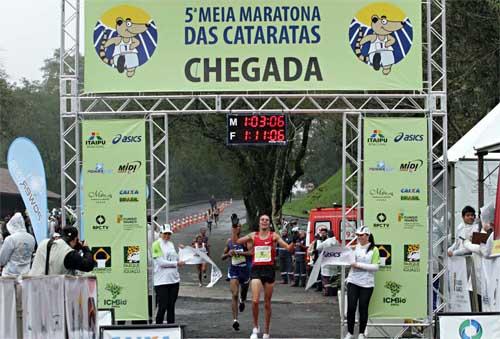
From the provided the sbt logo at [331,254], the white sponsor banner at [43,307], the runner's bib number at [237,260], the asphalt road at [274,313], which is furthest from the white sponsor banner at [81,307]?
the runner's bib number at [237,260]

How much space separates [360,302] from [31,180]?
6.66 m

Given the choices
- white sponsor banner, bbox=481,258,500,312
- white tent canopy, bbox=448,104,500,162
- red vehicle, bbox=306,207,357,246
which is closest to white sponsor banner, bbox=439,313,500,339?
white sponsor banner, bbox=481,258,500,312

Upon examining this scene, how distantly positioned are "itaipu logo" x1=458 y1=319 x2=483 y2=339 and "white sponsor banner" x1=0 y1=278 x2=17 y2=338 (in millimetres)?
5340

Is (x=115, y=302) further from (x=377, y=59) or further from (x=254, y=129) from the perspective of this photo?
(x=377, y=59)

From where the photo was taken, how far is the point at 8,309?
10.3 m

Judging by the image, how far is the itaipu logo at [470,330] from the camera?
1200cm

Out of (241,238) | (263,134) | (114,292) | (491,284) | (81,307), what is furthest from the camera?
(241,238)

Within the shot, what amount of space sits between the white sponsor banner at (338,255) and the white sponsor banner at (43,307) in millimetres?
5626

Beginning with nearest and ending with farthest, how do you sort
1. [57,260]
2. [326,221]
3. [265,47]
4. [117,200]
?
1. [57,260]
2. [265,47]
3. [117,200]
4. [326,221]

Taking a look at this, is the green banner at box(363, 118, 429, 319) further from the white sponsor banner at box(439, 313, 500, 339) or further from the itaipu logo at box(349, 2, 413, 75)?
the white sponsor banner at box(439, 313, 500, 339)

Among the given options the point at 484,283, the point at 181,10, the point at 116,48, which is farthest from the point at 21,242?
the point at 484,283

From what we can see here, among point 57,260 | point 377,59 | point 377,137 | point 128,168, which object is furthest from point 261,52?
point 57,260

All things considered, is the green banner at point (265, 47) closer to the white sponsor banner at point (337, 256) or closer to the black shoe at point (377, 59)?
the black shoe at point (377, 59)

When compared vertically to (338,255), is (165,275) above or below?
below
